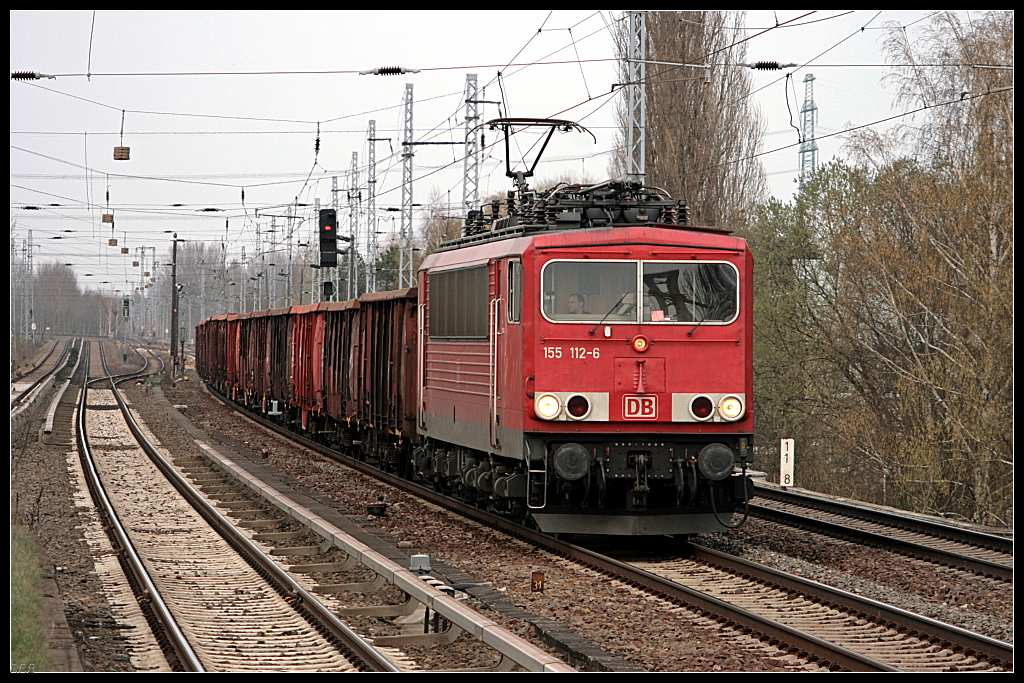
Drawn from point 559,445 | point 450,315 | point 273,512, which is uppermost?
point 450,315

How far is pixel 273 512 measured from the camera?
1511 centimetres

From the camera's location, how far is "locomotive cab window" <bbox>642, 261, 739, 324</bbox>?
11281 mm

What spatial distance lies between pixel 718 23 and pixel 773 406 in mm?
11777

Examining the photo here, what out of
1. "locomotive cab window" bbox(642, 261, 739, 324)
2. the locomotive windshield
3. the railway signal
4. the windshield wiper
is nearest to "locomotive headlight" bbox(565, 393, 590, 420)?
the windshield wiper

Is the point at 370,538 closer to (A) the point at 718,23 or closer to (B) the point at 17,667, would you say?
(B) the point at 17,667

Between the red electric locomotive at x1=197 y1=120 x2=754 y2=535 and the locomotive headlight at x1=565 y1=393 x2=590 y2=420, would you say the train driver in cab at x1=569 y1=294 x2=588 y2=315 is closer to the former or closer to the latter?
the red electric locomotive at x1=197 y1=120 x2=754 y2=535

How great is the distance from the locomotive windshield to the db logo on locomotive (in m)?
0.77

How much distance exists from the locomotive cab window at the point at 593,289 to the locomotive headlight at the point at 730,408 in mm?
1208

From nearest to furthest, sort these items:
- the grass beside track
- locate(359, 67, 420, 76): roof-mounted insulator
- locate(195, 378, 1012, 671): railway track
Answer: the grass beside track < locate(195, 378, 1012, 671): railway track < locate(359, 67, 420, 76): roof-mounted insulator

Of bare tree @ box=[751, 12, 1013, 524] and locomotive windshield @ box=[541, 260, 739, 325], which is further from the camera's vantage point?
bare tree @ box=[751, 12, 1013, 524]

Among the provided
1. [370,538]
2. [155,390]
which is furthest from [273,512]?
[155,390]

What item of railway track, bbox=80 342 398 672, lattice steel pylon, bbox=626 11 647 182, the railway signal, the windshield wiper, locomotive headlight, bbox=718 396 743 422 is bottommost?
railway track, bbox=80 342 398 672

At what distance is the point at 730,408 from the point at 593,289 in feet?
5.92

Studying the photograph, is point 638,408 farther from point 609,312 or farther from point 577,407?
point 609,312
